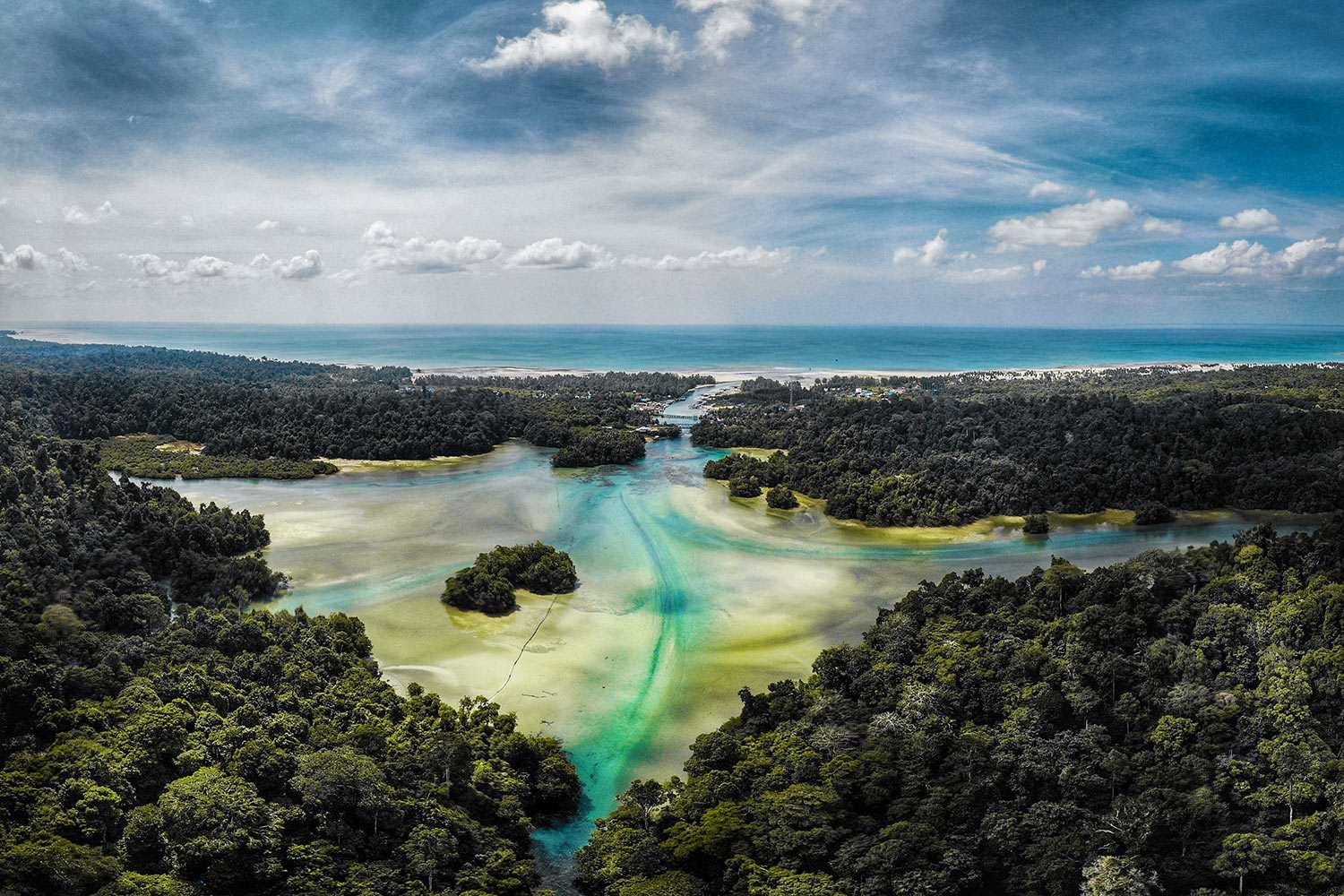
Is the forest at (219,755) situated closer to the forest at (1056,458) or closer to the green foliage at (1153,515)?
the forest at (1056,458)

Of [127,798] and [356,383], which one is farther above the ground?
[356,383]

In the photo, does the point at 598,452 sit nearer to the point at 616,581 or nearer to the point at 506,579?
the point at 616,581

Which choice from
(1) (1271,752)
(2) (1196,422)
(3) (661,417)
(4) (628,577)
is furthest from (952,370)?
(1) (1271,752)

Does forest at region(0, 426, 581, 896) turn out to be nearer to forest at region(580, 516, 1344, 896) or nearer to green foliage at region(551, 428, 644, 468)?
forest at region(580, 516, 1344, 896)

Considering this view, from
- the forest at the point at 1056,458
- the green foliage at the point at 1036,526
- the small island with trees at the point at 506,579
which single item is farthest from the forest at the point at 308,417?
the green foliage at the point at 1036,526

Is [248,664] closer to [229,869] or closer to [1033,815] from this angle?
[229,869]

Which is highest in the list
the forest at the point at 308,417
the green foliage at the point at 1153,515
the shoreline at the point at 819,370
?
the shoreline at the point at 819,370
